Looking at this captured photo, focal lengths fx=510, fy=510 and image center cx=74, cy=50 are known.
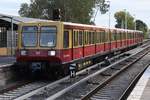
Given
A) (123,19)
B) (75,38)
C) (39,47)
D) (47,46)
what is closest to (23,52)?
(39,47)

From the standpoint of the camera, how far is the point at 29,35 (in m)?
22.5

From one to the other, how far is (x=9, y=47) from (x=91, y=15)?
58131mm

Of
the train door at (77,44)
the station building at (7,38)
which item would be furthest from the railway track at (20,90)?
the station building at (7,38)

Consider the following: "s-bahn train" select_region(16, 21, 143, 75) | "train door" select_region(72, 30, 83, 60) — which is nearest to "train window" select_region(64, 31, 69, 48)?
"s-bahn train" select_region(16, 21, 143, 75)

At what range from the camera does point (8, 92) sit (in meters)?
18.8

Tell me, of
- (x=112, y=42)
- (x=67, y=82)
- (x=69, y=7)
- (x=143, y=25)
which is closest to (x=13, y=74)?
(x=67, y=82)

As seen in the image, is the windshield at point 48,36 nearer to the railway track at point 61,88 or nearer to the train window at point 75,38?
the railway track at point 61,88

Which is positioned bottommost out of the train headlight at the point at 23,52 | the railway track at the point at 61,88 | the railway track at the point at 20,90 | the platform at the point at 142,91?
the railway track at the point at 20,90

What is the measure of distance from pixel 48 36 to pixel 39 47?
0.62 metres

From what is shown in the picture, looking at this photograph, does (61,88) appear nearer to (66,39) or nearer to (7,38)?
(66,39)

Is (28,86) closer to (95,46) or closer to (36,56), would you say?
(36,56)

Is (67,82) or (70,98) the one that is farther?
(67,82)

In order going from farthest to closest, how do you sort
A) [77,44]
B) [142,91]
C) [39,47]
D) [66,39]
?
[77,44], [66,39], [39,47], [142,91]

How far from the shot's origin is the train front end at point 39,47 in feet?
71.4
